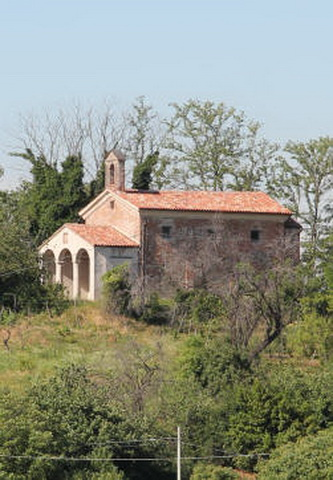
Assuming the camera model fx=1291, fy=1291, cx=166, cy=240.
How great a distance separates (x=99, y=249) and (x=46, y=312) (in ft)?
12.6

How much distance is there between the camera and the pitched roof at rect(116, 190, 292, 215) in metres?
56.9

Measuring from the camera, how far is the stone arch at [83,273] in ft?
184

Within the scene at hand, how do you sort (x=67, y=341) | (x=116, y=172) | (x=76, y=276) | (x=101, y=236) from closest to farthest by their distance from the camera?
(x=67, y=341) < (x=101, y=236) < (x=76, y=276) < (x=116, y=172)

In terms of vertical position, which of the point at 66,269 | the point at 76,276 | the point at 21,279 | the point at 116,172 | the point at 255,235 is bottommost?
the point at 21,279

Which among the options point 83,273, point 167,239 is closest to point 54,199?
point 83,273

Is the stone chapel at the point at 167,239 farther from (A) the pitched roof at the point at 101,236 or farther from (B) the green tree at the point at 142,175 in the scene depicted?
(B) the green tree at the point at 142,175

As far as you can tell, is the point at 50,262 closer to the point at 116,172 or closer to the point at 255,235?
the point at 116,172

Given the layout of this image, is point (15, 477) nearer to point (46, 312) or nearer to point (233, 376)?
point (233, 376)

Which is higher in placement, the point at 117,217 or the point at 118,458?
the point at 117,217

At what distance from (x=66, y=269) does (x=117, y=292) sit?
6.85 meters

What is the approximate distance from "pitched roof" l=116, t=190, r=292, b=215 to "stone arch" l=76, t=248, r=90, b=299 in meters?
3.15

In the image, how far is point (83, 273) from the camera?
57.1 metres

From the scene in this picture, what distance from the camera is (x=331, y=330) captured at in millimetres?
51000

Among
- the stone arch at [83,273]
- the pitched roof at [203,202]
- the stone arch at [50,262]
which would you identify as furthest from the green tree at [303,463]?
the stone arch at [50,262]
